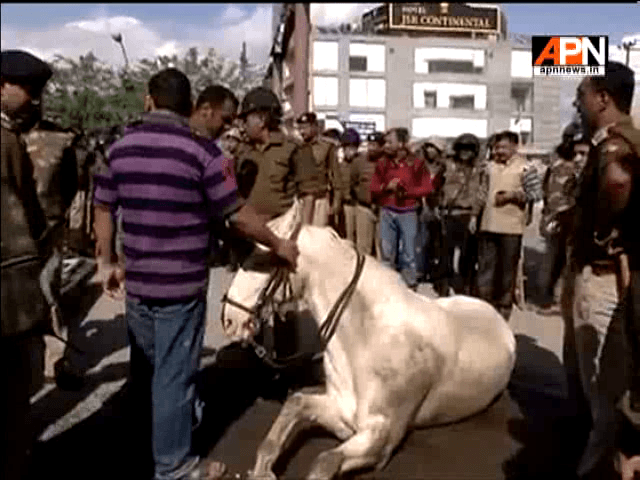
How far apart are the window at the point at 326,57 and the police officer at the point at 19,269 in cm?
5204

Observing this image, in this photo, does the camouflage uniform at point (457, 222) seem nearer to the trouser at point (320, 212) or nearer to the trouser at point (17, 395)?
the trouser at point (320, 212)

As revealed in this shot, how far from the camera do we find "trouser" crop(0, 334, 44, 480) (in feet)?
13.3

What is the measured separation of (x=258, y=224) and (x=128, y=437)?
1.87 meters

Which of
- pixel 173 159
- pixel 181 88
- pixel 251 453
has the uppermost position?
pixel 181 88

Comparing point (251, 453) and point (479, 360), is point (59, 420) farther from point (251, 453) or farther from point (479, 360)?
point (479, 360)

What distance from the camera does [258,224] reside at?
4645mm

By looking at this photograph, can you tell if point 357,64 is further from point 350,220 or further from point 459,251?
point 459,251

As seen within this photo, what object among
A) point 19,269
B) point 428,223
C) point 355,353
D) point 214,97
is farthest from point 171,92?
point 428,223

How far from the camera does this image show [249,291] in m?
5.04

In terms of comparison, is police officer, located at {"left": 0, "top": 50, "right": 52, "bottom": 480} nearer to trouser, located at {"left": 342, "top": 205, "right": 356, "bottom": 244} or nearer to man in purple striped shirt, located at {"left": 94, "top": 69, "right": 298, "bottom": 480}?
man in purple striped shirt, located at {"left": 94, "top": 69, "right": 298, "bottom": 480}

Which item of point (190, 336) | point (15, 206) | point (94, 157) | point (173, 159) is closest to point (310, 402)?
point (190, 336)

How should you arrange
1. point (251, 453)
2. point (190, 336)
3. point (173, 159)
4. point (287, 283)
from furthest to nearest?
point (251, 453), point (287, 283), point (190, 336), point (173, 159)

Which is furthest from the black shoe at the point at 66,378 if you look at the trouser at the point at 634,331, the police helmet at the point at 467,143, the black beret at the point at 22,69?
the police helmet at the point at 467,143

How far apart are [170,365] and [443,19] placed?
218 feet
